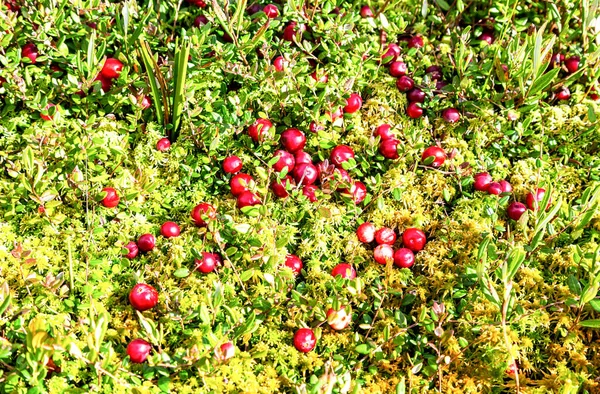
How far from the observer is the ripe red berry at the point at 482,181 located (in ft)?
9.74

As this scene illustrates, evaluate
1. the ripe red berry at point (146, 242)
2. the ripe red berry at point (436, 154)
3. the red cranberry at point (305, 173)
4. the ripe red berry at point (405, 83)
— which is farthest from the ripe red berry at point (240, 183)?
the ripe red berry at point (405, 83)

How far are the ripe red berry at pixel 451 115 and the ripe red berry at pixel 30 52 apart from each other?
7.28 ft

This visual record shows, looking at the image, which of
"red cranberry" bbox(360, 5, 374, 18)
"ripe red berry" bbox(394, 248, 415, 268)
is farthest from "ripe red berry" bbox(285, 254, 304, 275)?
"red cranberry" bbox(360, 5, 374, 18)

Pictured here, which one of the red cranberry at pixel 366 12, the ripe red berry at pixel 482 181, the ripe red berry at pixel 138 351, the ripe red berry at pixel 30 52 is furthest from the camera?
the red cranberry at pixel 366 12

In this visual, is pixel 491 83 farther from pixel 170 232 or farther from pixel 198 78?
pixel 170 232

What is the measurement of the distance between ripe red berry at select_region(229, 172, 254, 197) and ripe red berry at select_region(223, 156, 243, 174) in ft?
0.12

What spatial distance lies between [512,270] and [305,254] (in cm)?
97

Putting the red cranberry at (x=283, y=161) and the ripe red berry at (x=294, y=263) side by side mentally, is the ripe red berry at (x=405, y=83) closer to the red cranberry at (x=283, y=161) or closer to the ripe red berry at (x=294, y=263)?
the red cranberry at (x=283, y=161)

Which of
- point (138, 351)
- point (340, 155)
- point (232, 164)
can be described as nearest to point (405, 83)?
point (340, 155)

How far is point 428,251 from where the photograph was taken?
9.25 ft

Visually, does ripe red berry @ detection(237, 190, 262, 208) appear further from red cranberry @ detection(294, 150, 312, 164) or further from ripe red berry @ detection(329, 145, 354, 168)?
ripe red berry @ detection(329, 145, 354, 168)

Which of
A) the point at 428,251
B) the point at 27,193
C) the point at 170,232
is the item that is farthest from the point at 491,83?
the point at 27,193

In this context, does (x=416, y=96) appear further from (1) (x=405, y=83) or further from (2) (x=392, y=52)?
(2) (x=392, y=52)

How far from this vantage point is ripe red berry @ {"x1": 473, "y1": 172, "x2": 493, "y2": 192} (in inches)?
117
